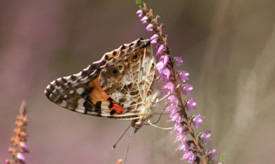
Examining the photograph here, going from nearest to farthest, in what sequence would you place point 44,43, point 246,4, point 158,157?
1. point 158,157
2. point 246,4
3. point 44,43

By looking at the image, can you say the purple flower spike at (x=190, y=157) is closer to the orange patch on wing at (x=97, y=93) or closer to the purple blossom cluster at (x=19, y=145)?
the purple blossom cluster at (x=19, y=145)

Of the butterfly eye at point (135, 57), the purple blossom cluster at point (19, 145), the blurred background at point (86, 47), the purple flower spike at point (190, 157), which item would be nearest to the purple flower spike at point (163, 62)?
the purple flower spike at point (190, 157)

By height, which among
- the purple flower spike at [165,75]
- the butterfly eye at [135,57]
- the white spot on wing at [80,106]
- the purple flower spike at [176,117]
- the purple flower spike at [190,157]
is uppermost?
the butterfly eye at [135,57]

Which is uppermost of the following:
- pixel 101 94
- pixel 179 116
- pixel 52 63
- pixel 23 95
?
pixel 52 63

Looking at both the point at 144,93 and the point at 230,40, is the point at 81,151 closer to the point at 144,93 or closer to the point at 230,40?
the point at 230,40

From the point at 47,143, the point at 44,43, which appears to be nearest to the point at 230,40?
the point at 47,143

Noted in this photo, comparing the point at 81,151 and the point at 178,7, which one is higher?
the point at 178,7

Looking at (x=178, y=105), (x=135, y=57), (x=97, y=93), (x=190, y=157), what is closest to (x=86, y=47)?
(x=97, y=93)
